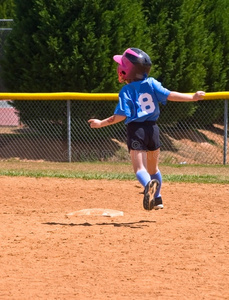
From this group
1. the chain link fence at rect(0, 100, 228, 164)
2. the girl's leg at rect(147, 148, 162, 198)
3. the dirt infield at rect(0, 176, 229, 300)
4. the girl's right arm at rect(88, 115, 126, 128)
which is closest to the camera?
the dirt infield at rect(0, 176, 229, 300)

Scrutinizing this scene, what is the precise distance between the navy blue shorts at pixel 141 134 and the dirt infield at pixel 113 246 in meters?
0.86

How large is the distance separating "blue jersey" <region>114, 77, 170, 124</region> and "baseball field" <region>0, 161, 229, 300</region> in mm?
1176

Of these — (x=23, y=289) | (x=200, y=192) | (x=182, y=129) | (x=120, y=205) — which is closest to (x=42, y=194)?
Result: (x=120, y=205)

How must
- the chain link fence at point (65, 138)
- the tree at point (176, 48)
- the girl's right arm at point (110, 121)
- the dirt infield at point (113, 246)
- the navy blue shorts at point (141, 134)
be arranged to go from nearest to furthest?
the dirt infield at point (113, 246), the girl's right arm at point (110, 121), the navy blue shorts at point (141, 134), the chain link fence at point (65, 138), the tree at point (176, 48)

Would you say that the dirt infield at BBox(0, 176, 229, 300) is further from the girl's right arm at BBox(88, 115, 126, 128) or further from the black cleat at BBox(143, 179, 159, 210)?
the girl's right arm at BBox(88, 115, 126, 128)

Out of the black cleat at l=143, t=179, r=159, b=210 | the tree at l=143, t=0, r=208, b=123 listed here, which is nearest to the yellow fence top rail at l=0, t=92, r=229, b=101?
the tree at l=143, t=0, r=208, b=123

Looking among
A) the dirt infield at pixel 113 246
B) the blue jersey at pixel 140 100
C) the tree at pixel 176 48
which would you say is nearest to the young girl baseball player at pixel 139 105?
the blue jersey at pixel 140 100

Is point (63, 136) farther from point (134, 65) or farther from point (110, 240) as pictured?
point (110, 240)

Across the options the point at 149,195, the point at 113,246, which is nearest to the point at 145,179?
the point at 149,195

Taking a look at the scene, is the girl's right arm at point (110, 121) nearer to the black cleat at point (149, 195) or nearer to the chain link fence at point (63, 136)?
the black cleat at point (149, 195)

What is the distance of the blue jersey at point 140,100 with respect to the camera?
296 inches

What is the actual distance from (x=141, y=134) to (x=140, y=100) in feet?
1.18

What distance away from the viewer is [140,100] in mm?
7555

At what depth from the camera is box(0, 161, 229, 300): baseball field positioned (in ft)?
17.3
